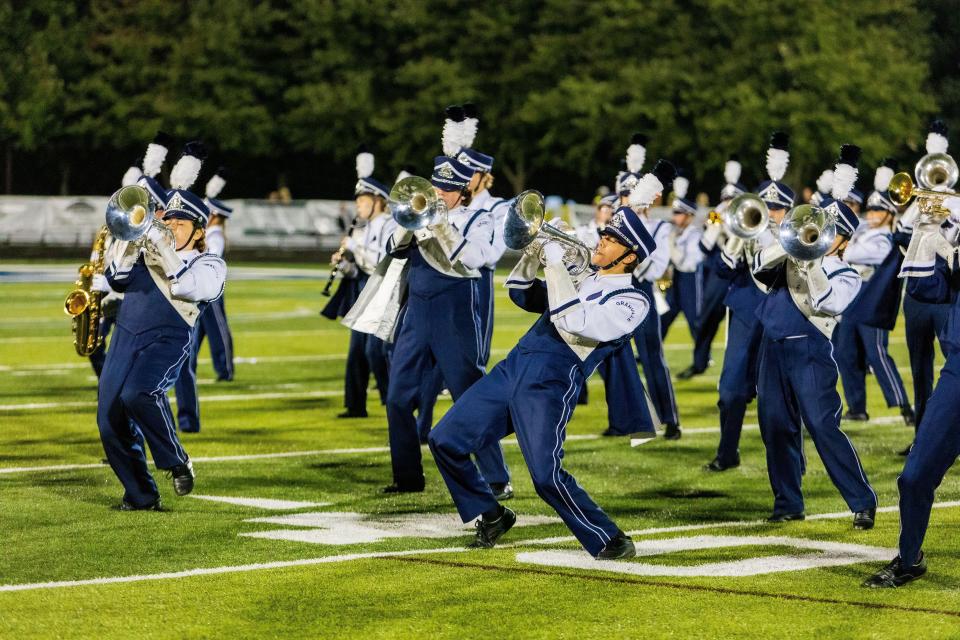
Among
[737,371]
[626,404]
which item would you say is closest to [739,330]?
[737,371]

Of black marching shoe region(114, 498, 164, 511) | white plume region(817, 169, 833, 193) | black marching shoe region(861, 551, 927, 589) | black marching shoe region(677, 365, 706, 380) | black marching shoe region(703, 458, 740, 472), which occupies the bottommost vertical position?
black marching shoe region(677, 365, 706, 380)

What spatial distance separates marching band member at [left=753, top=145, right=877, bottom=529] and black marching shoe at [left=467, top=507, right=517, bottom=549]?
1789mm

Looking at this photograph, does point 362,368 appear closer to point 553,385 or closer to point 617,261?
point 617,261

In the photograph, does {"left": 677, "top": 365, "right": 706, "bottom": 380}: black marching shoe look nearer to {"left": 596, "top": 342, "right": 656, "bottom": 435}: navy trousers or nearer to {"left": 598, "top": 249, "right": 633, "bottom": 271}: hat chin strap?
{"left": 596, "top": 342, "right": 656, "bottom": 435}: navy trousers

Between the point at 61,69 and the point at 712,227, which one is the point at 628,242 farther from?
the point at 61,69

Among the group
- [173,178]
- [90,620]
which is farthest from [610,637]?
[173,178]

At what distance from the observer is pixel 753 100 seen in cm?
5053

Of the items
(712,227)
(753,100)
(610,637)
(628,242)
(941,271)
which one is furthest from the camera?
(753,100)

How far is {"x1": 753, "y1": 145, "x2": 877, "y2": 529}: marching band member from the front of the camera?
32.4ft

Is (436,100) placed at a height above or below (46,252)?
above

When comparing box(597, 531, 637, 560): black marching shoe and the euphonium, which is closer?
the euphonium

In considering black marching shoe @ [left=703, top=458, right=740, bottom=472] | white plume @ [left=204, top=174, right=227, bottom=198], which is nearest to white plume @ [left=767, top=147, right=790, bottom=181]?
black marching shoe @ [left=703, top=458, right=740, bottom=472]

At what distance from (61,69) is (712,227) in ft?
130

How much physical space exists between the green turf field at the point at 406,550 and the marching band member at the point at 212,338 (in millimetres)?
252
